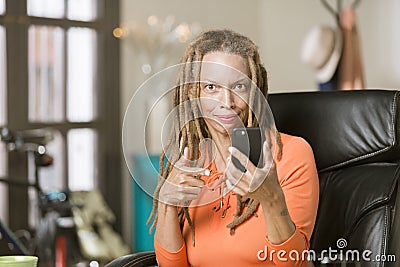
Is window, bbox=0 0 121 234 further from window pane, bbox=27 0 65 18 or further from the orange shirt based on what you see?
the orange shirt

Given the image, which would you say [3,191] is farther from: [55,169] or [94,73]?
[94,73]

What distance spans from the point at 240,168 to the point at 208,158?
24cm

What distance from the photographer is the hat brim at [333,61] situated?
4402 mm

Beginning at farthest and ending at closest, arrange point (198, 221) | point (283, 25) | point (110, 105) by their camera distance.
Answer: point (283, 25) → point (110, 105) → point (198, 221)

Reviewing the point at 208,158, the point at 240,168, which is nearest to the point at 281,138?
the point at 208,158

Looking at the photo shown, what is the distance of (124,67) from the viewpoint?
179 inches

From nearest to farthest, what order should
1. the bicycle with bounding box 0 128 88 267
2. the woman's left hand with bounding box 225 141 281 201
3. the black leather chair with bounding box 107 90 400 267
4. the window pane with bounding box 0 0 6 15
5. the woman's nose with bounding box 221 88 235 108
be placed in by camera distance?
the woman's left hand with bounding box 225 141 281 201 → the woman's nose with bounding box 221 88 235 108 → the black leather chair with bounding box 107 90 400 267 → the bicycle with bounding box 0 128 88 267 → the window pane with bounding box 0 0 6 15

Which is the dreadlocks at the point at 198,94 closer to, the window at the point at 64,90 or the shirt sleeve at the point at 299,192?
the shirt sleeve at the point at 299,192

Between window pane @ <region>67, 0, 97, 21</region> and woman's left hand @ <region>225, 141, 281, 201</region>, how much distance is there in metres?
2.99

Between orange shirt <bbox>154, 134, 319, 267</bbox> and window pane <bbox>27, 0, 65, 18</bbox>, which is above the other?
window pane <bbox>27, 0, 65, 18</bbox>

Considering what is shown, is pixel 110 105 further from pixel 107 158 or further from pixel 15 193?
pixel 15 193

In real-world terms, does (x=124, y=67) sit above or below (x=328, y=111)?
above

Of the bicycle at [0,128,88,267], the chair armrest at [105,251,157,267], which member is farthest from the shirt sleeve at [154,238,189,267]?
the bicycle at [0,128,88,267]

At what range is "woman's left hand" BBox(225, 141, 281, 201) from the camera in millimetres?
1523
